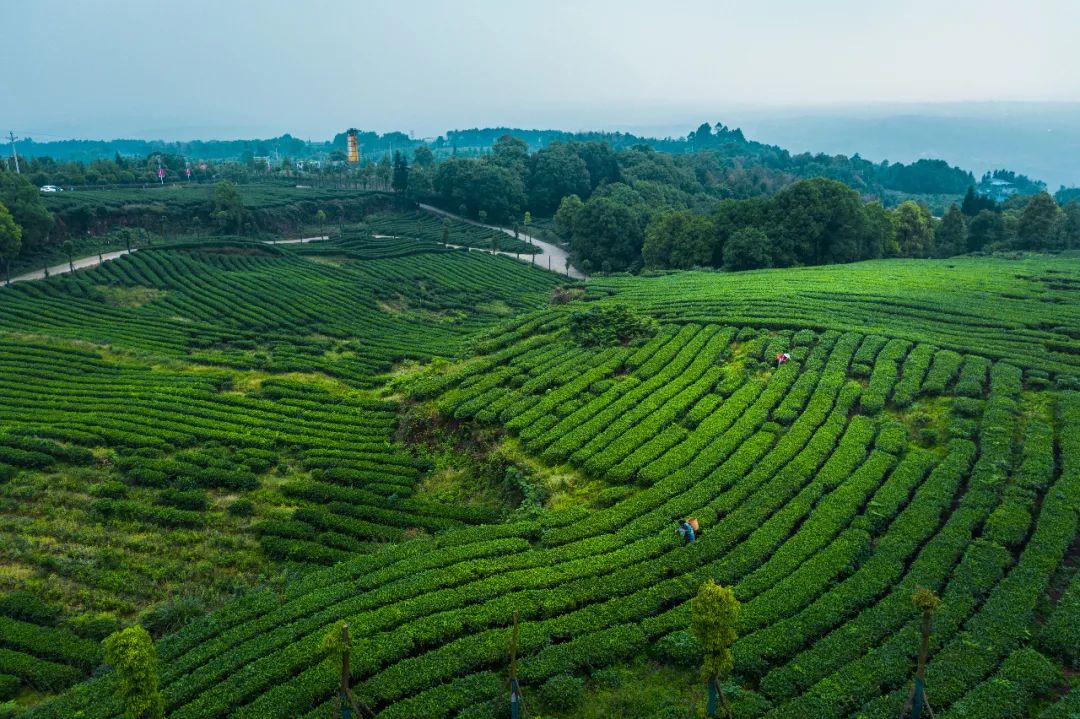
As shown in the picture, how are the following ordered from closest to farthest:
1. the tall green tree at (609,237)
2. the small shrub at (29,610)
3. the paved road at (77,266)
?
the small shrub at (29,610) < the paved road at (77,266) < the tall green tree at (609,237)

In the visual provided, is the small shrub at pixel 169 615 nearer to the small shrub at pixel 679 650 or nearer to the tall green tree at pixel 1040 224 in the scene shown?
the small shrub at pixel 679 650

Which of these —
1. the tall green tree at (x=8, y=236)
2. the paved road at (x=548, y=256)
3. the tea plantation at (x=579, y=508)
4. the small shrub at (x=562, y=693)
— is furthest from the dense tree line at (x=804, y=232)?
the tall green tree at (x=8, y=236)

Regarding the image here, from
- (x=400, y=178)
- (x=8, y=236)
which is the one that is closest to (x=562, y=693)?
(x=8, y=236)

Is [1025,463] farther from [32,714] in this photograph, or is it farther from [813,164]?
[813,164]

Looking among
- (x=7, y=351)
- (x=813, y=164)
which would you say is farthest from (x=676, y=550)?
(x=813, y=164)

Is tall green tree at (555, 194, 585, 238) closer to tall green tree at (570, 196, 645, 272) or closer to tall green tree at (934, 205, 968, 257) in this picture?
tall green tree at (570, 196, 645, 272)

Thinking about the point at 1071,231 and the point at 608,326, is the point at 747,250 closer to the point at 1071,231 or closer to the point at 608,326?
the point at 608,326
